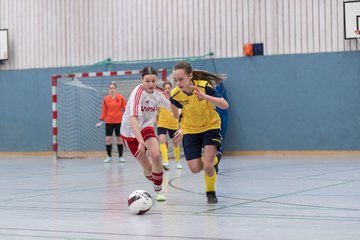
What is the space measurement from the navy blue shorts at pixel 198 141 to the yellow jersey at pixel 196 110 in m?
0.06

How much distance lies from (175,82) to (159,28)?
1004 cm

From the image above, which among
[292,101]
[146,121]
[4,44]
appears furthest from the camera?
[4,44]

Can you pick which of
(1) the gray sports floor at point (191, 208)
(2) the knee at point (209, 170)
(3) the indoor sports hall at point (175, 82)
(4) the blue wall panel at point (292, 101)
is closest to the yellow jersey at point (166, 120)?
(3) the indoor sports hall at point (175, 82)

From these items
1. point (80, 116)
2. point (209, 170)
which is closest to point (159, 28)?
point (80, 116)

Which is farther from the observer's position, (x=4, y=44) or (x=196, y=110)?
(x=4, y=44)

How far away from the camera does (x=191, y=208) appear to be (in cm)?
778

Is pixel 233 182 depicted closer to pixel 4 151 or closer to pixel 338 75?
pixel 338 75

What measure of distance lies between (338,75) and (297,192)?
37.3 ft

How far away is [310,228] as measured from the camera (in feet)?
19.9

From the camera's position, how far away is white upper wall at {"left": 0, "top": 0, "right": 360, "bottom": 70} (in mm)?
20344

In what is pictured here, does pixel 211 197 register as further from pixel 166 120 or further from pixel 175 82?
pixel 166 120

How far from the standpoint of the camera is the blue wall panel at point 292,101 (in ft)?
65.3

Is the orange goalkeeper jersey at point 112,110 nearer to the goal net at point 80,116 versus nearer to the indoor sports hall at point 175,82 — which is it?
the indoor sports hall at point 175,82

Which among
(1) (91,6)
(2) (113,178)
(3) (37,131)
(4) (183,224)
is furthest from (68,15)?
(4) (183,224)
